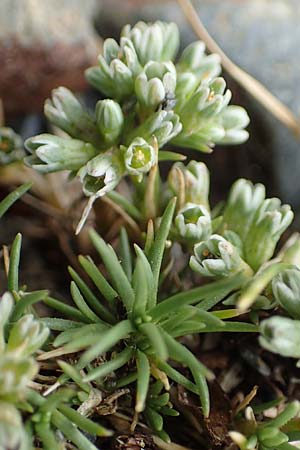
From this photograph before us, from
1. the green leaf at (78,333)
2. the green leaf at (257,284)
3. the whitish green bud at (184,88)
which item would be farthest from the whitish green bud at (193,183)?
the green leaf at (78,333)

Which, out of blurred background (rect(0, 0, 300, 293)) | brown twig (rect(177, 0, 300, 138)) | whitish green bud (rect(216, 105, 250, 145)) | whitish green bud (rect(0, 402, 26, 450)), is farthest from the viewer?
blurred background (rect(0, 0, 300, 293))

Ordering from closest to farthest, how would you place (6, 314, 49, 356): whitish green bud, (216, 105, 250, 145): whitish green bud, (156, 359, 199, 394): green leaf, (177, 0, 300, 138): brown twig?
(6, 314, 49, 356): whitish green bud, (156, 359, 199, 394): green leaf, (216, 105, 250, 145): whitish green bud, (177, 0, 300, 138): brown twig

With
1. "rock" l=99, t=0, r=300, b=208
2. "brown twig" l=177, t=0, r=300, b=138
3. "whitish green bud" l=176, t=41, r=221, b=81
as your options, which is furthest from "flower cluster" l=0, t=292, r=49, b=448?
"rock" l=99, t=0, r=300, b=208

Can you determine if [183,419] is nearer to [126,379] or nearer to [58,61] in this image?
[126,379]

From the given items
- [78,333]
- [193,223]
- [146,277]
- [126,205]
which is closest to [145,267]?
[146,277]

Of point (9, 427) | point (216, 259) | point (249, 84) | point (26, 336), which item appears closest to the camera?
point (9, 427)

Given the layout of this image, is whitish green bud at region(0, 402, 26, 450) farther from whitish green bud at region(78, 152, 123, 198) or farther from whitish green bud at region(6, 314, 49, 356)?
whitish green bud at region(78, 152, 123, 198)

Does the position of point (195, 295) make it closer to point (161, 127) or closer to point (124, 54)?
point (161, 127)
